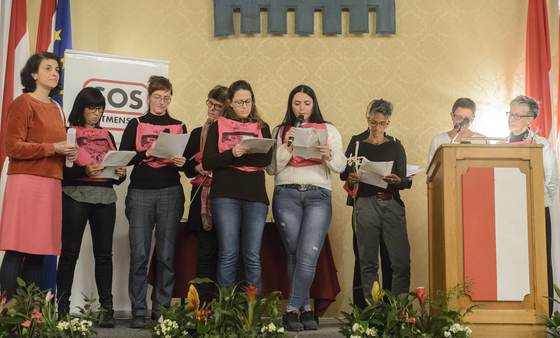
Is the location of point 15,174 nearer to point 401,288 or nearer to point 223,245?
point 223,245

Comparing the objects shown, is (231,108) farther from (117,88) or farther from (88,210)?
(117,88)

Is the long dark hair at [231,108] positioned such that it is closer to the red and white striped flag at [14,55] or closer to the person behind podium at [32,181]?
the person behind podium at [32,181]

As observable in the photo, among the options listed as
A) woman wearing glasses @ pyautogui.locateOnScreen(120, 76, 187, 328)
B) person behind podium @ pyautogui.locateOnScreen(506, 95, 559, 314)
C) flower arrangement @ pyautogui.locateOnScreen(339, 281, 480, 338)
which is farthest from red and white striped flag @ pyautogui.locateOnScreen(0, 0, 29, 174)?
person behind podium @ pyautogui.locateOnScreen(506, 95, 559, 314)

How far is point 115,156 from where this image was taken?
289cm

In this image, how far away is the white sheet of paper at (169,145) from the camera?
9.48 ft

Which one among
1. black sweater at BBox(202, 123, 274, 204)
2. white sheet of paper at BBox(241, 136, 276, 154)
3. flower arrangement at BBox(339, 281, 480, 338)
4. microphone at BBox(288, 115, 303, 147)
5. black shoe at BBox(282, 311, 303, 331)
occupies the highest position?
microphone at BBox(288, 115, 303, 147)

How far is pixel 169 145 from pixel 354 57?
7.88 ft

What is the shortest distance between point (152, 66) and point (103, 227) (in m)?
1.55

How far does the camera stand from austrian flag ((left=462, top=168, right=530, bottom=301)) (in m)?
2.37

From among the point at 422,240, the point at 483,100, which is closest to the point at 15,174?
the point at 422,240

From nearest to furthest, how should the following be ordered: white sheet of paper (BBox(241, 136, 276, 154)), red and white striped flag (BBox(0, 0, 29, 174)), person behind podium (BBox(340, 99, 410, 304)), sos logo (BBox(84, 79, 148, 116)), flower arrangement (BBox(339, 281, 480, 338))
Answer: flower arrangement (BBox(339, 281, 480, 338)) < white sheet of paper (BBox(241, 136, 276, 154)) < person behind podium (BBox(340, 99, 410, 304)) < sos logo (BBox(84, 79, 148, 116)) < red and white striped flag (BBox(0, 0, 29, 174))

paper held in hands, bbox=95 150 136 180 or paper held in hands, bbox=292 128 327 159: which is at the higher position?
paper held in hands, bbox=292 128 327 159

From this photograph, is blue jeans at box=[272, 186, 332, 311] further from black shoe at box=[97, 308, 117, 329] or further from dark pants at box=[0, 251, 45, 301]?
dark pants at box=[0, 251, 45, 301]

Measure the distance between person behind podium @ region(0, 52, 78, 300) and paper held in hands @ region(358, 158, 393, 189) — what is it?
166cm
